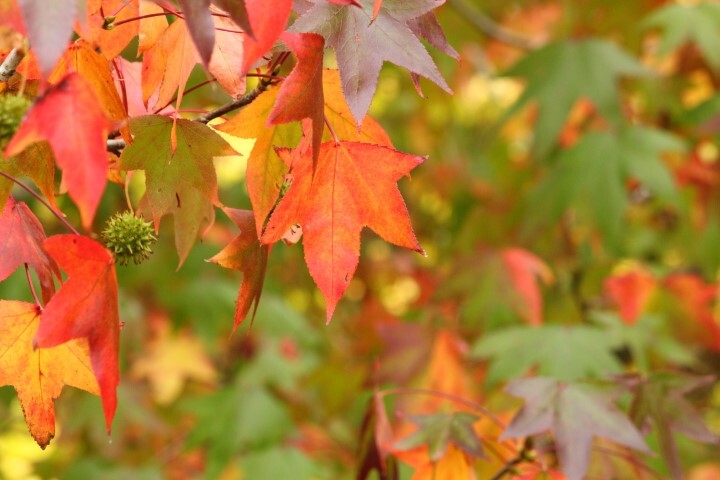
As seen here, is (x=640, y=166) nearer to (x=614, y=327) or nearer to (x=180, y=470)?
(x=614, y=327)

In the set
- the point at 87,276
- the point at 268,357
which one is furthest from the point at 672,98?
the point at 87,276

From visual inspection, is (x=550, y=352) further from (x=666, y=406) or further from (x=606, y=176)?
(x=606, y=176)

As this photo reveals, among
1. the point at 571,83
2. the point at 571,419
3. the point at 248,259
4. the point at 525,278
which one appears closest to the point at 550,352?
the point at 525,278

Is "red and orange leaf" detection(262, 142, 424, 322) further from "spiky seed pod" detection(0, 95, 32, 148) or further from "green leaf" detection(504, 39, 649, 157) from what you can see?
"green leaf" detection(504, 39, 649, 157)

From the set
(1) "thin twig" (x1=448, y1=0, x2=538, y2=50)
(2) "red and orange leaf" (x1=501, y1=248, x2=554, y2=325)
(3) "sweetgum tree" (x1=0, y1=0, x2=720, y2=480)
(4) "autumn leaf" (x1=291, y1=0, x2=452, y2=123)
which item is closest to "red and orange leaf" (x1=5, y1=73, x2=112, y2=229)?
(3) "sweetgum tree" (x1=0, y1=0, x2=720, y2=480)

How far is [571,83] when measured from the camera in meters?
2.50

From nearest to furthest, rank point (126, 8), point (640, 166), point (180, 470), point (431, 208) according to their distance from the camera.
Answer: point (126, 8)
point (640, 166)
point (180, 470)
point (431, 208)

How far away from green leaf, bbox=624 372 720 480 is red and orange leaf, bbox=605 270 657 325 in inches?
32.1

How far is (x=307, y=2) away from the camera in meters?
0.91

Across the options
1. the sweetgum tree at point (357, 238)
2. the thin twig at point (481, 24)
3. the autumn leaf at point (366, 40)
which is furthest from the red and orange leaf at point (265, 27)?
the thin twig at point (481, 24)

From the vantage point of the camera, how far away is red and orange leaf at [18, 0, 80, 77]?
638 mm

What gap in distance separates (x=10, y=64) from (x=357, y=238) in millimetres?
397

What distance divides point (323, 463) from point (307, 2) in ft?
6.82

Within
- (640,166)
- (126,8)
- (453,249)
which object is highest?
(126,8)
